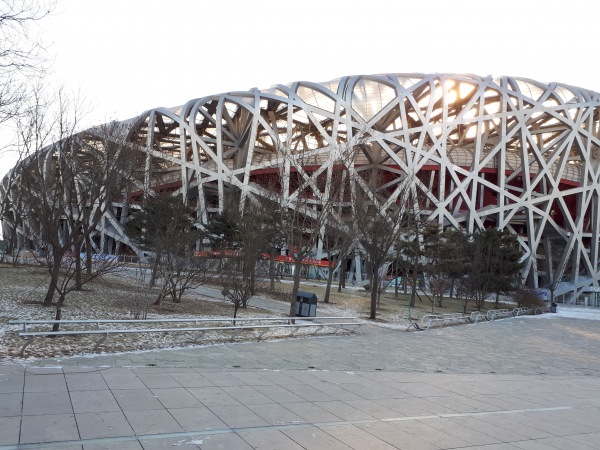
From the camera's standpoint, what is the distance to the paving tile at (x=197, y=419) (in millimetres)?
5098

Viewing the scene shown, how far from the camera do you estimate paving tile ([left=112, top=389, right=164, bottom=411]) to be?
5.55m

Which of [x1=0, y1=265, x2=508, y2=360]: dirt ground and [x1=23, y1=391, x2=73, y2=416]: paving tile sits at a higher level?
[x1=23, y1=391, x2=73, y2=416]: paving tile

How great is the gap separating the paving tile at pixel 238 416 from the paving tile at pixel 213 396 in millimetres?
170

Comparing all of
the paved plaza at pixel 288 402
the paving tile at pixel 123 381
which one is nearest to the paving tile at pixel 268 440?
the paved plaza at pixel 288 402

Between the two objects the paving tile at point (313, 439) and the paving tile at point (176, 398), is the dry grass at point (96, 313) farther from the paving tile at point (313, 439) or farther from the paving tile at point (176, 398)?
the paving tile at point (313, 439)

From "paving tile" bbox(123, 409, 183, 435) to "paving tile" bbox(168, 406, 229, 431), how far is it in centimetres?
8

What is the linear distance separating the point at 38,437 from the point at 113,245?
55645mm

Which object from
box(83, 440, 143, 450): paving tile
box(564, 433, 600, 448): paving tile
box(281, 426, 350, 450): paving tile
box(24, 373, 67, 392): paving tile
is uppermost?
box(83, 440, 143, 450): paving tile

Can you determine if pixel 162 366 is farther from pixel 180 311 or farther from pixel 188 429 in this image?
pixel 180 311

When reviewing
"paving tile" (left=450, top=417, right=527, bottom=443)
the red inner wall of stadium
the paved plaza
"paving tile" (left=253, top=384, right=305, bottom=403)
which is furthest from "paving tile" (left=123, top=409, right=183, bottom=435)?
the red inner wall of stadium

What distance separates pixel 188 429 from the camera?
4.98 meters

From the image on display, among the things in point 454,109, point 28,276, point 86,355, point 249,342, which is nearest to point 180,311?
point 249,342

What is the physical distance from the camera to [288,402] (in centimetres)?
643

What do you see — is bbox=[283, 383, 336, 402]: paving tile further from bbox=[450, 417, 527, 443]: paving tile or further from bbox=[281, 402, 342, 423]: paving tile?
bbox=[450, 417, 527, 443]: paving tile
